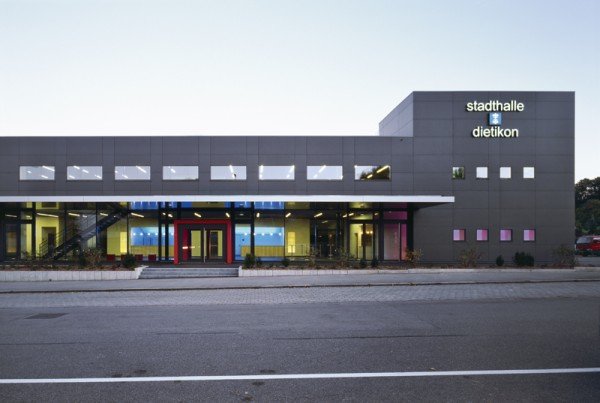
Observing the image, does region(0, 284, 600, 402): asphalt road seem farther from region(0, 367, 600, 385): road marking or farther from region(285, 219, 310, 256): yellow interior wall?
region(285, 219, 310, 256): yellow interior wall

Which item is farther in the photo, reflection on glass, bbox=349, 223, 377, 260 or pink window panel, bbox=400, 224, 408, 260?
pink window panel, bbox=400, 224, 408, 260

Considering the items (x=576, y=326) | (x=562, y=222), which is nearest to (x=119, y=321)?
(x=576, y=326)

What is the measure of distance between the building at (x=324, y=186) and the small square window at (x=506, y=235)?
0.07 m

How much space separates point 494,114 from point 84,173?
25.8 metres

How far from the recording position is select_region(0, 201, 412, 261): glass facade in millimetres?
25828

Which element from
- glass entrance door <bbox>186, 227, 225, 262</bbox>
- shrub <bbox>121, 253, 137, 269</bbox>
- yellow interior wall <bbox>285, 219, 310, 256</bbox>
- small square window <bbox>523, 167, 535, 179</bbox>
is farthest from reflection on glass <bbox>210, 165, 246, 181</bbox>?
small square window <bbox>523, 167, 535, 179</bbox>

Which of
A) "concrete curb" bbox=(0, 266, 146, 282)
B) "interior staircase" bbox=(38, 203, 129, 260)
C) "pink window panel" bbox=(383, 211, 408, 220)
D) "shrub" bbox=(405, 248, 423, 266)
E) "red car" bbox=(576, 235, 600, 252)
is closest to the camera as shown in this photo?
"concrete curb" bbox=(0, 266, 146, 282)

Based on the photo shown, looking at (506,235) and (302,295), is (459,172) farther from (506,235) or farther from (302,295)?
(302,295)

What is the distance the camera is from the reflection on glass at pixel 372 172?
2617 centimetres

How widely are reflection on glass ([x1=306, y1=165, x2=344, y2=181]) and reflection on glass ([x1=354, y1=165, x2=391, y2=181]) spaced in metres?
1.03

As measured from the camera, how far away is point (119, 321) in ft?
33.2

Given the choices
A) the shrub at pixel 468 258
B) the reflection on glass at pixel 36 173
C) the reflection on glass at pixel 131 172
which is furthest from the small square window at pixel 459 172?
the reflection on glass at pixel 36 173

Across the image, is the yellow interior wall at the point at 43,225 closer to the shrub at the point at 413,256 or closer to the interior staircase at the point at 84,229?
the interior staircase at the point at 84,229

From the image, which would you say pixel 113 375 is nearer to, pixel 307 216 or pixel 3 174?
pixel 307 216
